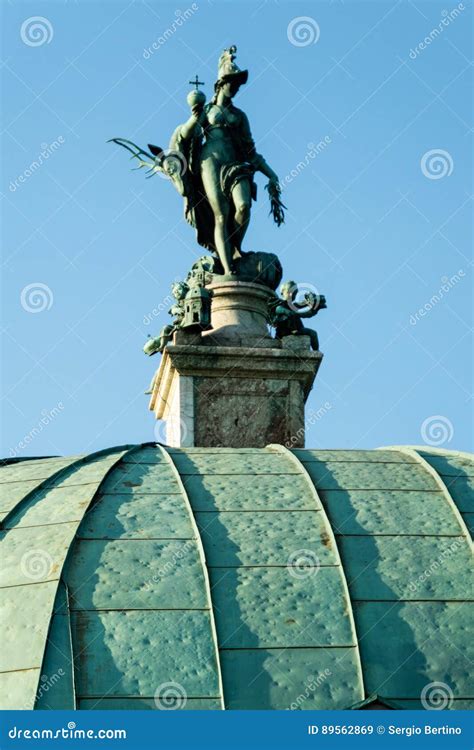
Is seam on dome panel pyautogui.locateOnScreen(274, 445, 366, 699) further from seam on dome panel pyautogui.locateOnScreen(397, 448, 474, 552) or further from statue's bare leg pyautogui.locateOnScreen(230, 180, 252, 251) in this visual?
statue's bare leg pyautogui.locateOnScreen(230, 180, 252, 251)

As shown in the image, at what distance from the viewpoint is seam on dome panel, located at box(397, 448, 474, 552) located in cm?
3841

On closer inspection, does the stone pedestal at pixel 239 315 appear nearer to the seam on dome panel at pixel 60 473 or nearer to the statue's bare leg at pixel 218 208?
the statue's bare leg at pixel 218 208

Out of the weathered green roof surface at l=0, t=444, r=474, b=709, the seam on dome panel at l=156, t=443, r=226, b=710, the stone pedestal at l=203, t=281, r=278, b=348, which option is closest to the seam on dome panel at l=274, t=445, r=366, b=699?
the weathered green roof surface at l=0, t=444, r=474, b=709

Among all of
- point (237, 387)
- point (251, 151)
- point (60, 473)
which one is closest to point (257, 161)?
point (251, 151)

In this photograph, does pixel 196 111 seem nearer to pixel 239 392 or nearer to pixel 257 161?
pixel 257 161

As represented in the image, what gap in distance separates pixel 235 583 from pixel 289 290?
14513mm

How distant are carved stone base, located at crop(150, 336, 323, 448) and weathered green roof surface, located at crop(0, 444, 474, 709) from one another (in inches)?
254

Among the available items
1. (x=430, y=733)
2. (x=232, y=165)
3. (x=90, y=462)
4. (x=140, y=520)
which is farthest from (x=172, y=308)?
(x=430, y=733)

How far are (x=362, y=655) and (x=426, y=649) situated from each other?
50.4 inches

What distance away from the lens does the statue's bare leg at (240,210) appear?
49.8m

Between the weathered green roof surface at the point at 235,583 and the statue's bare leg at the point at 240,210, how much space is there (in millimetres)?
10534

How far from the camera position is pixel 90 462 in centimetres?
4131

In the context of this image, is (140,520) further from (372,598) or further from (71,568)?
(372,598)

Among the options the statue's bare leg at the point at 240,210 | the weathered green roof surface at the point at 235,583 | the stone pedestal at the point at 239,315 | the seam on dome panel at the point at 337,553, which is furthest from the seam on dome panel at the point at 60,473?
the statue's bare leg at the point at 240,210
